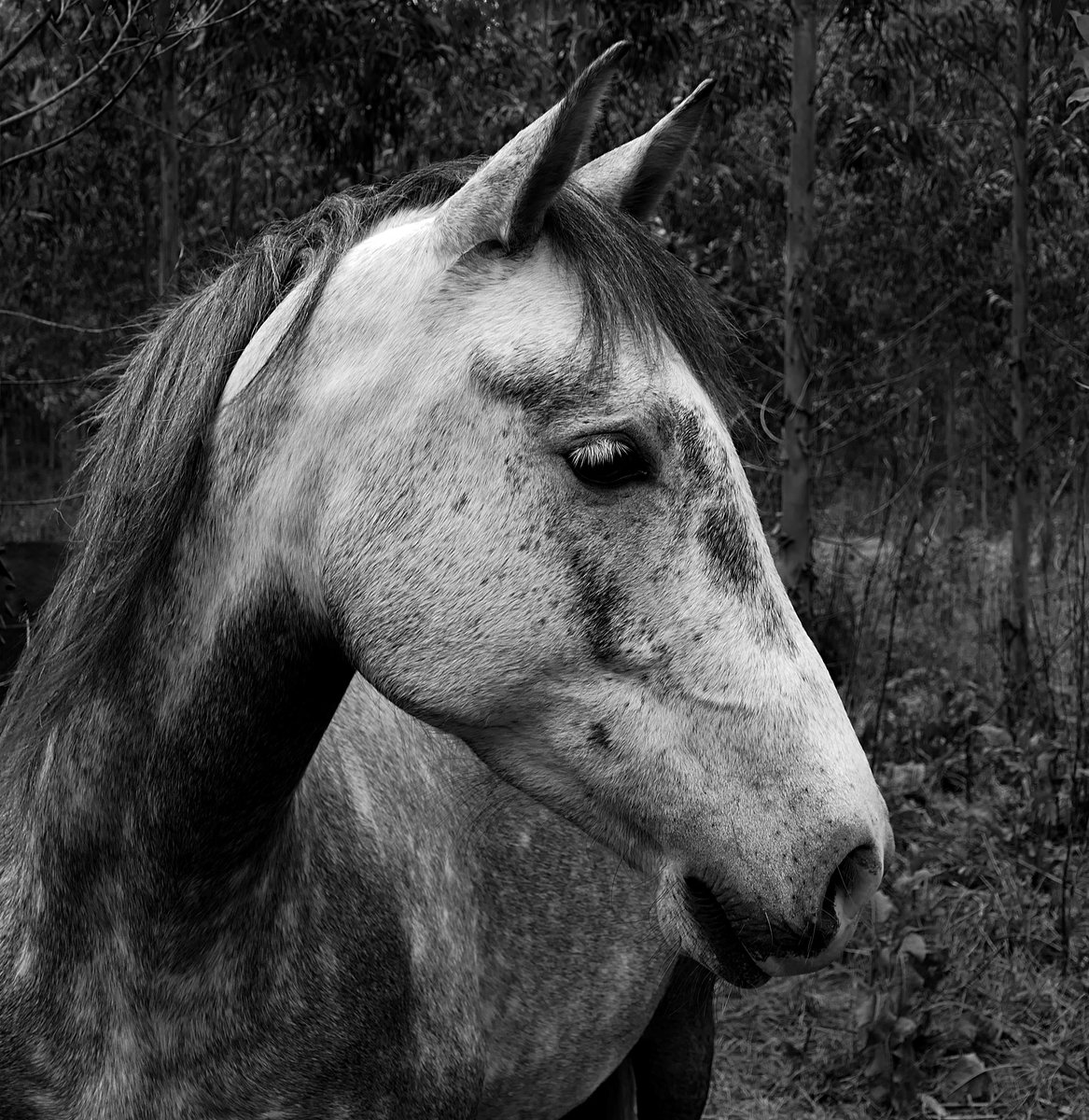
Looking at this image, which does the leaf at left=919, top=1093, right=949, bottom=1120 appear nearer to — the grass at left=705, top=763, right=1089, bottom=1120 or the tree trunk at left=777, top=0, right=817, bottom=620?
the grass at left=705, top=763, right=1089, bottom=1120

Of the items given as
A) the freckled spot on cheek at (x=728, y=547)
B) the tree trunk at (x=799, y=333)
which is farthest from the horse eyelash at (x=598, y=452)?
the tree trunk at (x=799, y=333)

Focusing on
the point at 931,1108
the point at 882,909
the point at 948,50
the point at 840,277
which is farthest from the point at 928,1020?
the point at 840,277

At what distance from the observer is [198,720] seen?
165 cm

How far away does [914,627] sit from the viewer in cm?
974

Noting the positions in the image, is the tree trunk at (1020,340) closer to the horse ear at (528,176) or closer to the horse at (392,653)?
the horse at (392,653)

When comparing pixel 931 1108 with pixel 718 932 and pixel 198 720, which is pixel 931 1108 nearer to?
pixel 718 932

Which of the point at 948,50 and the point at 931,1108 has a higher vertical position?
the point at 948,50

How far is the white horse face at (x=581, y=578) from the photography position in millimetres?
1388

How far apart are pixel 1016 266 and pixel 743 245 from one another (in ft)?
13.9

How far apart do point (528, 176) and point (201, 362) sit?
0.55m

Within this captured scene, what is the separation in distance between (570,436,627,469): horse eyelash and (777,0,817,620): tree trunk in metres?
4.57

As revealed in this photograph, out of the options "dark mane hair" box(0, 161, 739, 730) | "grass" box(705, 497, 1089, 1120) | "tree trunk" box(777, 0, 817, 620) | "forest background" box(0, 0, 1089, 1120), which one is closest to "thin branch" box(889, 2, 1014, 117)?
"forest background" box(0, 0, 1089, 1120)

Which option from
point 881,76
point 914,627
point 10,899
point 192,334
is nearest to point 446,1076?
point 10,899

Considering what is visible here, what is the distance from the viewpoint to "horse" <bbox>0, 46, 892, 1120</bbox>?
1.43 metres
